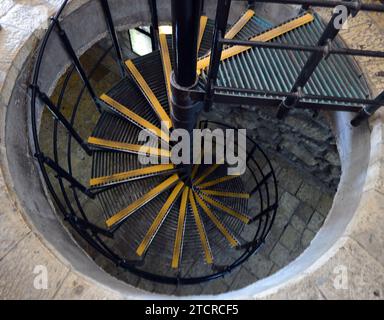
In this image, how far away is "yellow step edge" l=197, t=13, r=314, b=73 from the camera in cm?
335

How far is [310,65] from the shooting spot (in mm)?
2514

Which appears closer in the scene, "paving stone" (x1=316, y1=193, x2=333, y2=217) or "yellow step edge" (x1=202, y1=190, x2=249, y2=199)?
"yellow step edge" (x1=202, y1=190, x2=249, y2=199)

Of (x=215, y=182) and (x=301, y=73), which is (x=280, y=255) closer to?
(x=215, y=182)

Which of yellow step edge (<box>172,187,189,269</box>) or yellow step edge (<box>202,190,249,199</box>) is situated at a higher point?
yellow step edge (<box>202,190,249,199</box>)

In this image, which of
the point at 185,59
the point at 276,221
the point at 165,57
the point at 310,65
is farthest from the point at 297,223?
the point at 185,59

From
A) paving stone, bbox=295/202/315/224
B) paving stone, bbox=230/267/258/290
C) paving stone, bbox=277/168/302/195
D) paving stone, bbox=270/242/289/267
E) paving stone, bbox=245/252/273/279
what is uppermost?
paving stone, bbox=277/168/302/195

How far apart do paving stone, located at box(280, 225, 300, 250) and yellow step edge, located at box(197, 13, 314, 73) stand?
4066 millimetres

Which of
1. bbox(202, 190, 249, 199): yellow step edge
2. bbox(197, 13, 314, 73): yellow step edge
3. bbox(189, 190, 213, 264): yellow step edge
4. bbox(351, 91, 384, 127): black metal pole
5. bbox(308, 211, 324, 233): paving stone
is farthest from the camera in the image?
bbox(308, 211, 324, 233): paving stone

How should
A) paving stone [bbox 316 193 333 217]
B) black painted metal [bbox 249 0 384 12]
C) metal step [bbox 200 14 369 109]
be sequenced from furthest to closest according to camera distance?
paving stone [bbox 316 193 333 217], metal step [bbox 200 14 369 109], black painted metal [bbox 249 0 384 12]

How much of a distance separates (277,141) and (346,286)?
432cm

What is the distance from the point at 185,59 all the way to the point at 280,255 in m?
4.80

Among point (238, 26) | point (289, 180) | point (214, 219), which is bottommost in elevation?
point (214, 219)

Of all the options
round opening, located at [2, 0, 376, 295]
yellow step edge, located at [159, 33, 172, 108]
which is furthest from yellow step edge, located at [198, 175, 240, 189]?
yellow step edge, located at [159, 33, 172, 108]

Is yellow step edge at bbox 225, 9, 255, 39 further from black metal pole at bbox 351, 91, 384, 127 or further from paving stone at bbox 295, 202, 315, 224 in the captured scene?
paving stone at bbox 295, 202, 315, 224
